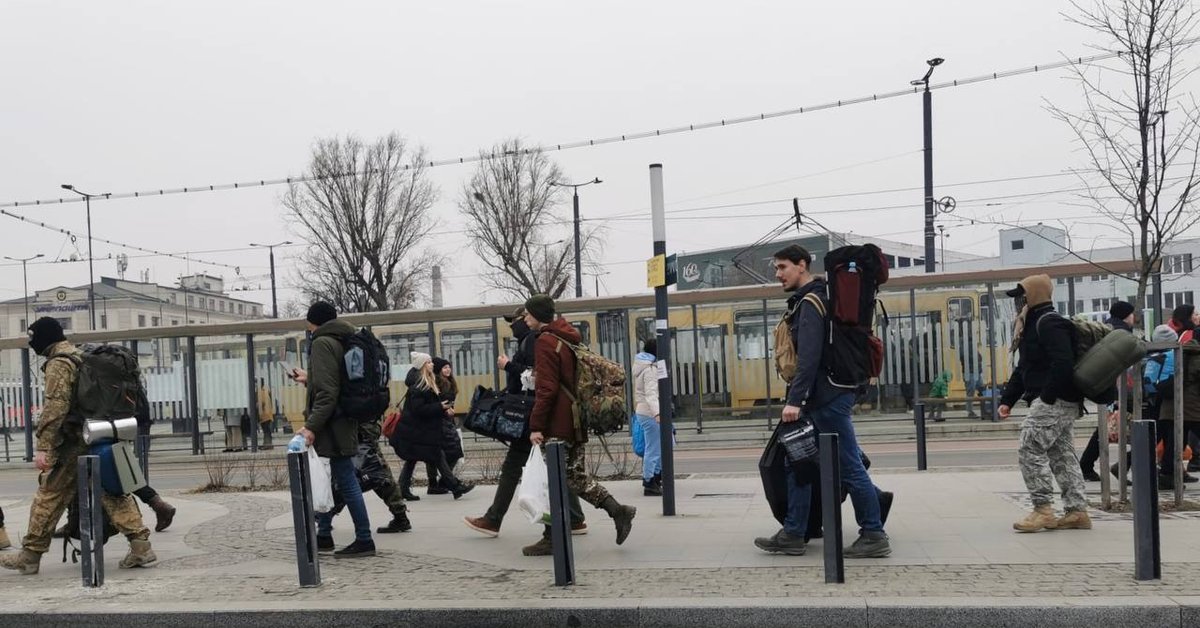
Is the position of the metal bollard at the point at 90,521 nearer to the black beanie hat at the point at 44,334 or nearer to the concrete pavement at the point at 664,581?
the concrete pavement at the point at 664,581

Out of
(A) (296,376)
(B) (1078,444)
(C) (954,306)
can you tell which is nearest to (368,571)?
(A) (296,376)

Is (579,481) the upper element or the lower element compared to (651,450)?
upper

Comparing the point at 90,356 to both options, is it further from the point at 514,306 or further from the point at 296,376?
the point at 514,306

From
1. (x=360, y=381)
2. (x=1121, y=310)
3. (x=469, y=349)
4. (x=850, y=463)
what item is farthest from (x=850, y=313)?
(x=469, y=349)

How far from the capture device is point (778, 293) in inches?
746

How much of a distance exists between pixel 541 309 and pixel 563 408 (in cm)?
75

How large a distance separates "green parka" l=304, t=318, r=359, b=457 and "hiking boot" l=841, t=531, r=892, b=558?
3.41 m

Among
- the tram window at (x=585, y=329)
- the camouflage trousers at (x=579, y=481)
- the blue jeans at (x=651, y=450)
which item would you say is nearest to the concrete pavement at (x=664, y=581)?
the camouflage trousers at (x=579, y=481)

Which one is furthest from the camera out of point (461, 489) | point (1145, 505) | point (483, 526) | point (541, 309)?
point (461, 489)

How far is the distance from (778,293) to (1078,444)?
17.9ft

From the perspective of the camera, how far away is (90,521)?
679 centimetres

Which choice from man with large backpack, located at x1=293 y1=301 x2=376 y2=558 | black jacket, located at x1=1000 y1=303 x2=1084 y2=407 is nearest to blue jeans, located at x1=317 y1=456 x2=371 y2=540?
man with large backpack, located at x1=293 y1=301 x2=376 y2=558

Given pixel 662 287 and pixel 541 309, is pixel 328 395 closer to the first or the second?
pixel 541 309

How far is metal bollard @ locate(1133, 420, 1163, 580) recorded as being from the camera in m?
5.61
